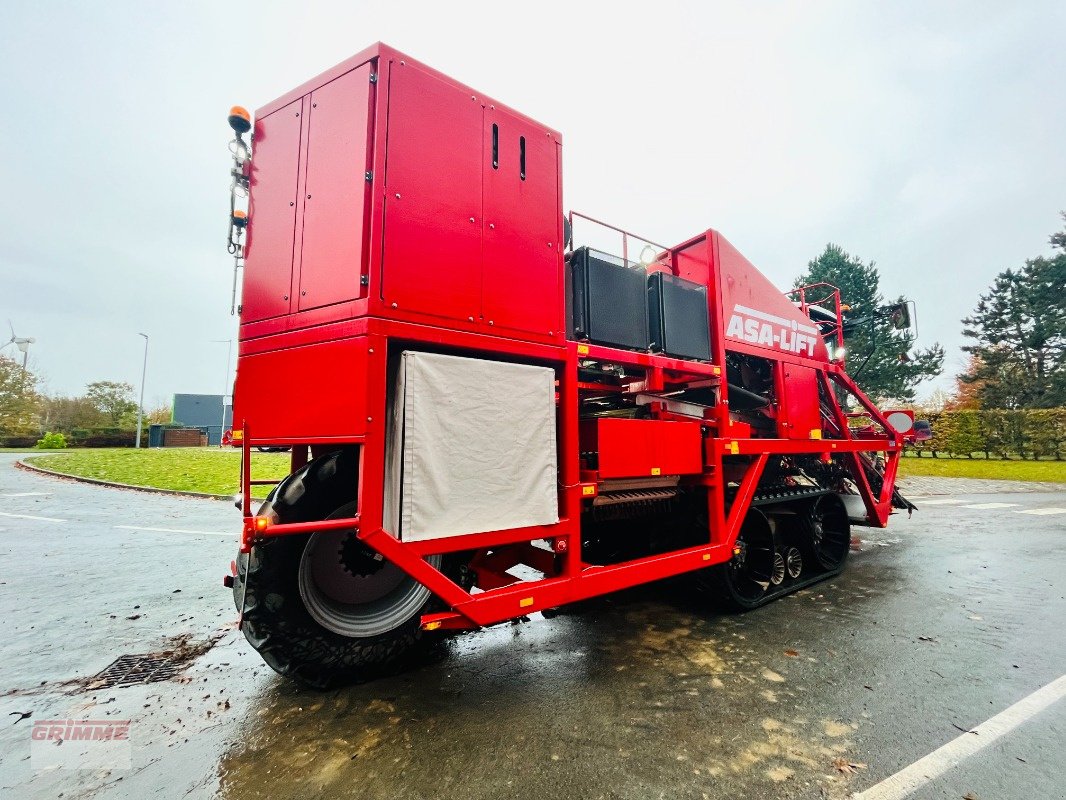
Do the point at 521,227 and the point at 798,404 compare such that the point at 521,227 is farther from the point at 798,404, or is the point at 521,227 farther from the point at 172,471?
the point at 172,471

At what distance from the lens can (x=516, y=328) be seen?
→ 274cm

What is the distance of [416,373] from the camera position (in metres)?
2.28

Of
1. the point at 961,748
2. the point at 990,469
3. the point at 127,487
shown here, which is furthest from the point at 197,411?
the point at 990,469

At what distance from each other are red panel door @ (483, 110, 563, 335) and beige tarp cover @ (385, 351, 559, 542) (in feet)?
1.27

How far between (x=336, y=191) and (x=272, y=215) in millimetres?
647

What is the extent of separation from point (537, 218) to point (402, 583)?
2.42 meters

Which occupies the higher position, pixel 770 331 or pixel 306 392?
pixel 770 331

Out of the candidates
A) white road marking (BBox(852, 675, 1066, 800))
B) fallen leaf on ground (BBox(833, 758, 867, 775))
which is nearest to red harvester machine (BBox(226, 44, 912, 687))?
fallen leaf on ground (BBox(833, 758, 867, 775))

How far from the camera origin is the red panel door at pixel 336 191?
2334 mm

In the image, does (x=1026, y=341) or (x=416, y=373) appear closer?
(x=416, y=373)

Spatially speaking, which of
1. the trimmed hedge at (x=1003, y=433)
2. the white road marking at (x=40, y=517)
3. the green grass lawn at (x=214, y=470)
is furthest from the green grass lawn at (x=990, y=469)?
the white road marking at (x=40, y=517)

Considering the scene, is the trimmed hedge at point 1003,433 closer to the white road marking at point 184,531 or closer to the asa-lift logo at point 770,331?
the asa-lift logo at point 770,331

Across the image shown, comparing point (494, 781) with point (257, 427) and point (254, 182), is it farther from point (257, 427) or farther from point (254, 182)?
point (254, 182)

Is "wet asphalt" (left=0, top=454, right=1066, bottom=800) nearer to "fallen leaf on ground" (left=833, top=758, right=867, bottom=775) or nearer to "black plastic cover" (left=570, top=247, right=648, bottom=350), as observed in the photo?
"fallen leaf on ground" (left=833, top=758, right=867, bottom=775)
